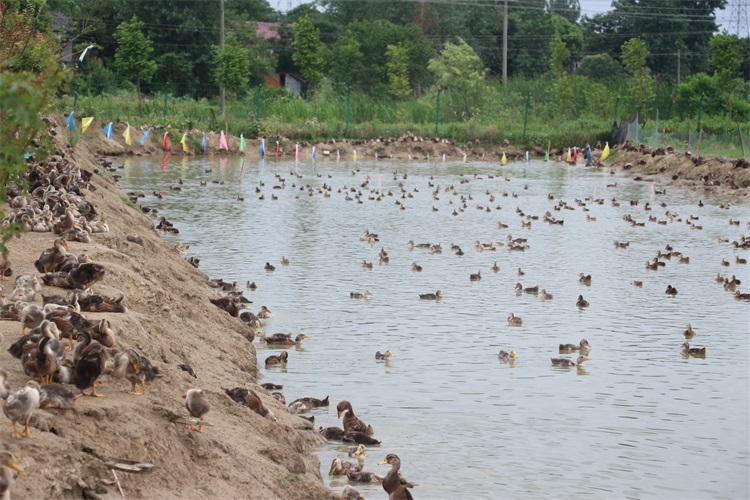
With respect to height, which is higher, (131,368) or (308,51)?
(308,51)

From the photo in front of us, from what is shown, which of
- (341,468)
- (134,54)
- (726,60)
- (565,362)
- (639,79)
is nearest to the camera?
(341,468)

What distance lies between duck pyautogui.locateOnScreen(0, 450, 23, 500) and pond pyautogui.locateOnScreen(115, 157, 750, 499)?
3.98 m

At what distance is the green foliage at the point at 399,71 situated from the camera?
71062mm

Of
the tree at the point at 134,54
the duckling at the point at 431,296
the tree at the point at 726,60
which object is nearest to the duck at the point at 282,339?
the duckling at the point at 431,296

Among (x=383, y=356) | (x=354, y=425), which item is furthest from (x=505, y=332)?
(x=354, y=425)

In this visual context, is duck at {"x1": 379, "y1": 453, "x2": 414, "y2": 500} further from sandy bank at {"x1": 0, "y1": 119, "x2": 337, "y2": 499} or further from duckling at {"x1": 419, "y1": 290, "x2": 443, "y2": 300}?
duckling at {"x1": 419, "y1": 290, "x2": 443, "y2": 300}

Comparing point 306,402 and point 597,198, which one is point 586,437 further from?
point 597,198

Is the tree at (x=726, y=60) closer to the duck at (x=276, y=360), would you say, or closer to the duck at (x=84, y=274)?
the duck at (x=276, y=360)

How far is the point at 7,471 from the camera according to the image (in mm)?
6086

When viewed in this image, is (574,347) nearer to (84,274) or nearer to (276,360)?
(276,360)

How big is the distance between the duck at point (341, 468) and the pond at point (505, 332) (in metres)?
0.14

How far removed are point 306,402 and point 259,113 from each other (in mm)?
47699

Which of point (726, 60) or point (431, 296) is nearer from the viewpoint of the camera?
point (431, 296)

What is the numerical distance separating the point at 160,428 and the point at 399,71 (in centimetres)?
6608
